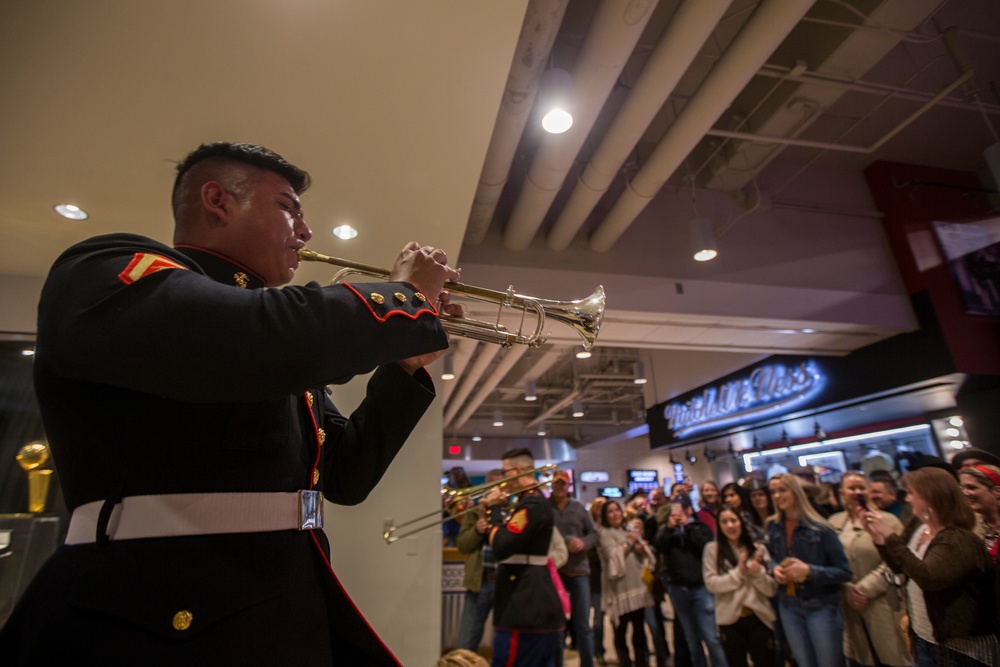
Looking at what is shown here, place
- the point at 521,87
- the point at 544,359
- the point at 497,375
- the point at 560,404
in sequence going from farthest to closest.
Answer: the point at 560,404 < the point at 544,359 < the point at 497,375 < the point at 521,87

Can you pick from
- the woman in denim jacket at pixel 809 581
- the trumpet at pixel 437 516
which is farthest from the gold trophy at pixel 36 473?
the woman in denim jacket at pixel 809 581

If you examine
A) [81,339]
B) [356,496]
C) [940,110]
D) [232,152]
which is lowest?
[356,496]

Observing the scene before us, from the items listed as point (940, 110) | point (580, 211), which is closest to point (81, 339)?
point (580, 211)

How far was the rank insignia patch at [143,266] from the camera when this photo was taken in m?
0.70

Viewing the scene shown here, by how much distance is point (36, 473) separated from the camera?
3.36 meters

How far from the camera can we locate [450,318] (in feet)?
5.08

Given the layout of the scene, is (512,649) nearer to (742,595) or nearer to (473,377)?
(742,595)

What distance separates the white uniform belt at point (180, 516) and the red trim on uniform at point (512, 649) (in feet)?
10.1

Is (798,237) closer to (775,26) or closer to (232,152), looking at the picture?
(775,26)

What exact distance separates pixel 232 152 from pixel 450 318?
2.39 ft

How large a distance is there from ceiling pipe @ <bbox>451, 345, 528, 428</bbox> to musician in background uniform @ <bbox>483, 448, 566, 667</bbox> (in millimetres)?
A: 1817

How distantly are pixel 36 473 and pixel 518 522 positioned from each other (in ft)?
10.5

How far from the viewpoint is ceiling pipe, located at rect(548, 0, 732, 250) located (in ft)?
9.31

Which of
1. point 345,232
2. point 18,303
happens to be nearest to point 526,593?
point 345,232
